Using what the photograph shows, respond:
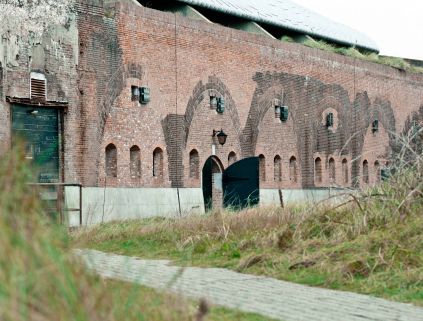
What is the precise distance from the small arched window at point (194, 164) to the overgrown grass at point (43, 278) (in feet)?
69.0

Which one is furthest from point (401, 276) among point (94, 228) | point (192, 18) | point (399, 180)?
point (192, 18)

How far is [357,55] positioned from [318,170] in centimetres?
614

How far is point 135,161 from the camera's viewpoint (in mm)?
23047

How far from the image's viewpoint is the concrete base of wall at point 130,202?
19886mm

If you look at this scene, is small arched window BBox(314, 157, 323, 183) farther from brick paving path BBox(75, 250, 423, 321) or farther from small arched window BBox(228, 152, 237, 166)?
brick paving path BBox(75, 250, 423, 321)

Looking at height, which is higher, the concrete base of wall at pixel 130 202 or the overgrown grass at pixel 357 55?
the overgrown grass at pixel 357 55

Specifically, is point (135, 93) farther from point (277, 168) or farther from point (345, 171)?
point (345, 171)

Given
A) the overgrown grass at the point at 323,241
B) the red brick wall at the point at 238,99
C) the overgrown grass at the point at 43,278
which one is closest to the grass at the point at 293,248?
the overgrown grass at the point at 323,241

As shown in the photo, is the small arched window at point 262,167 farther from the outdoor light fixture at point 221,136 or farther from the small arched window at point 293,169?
the outdoor light fixture at point 221,136

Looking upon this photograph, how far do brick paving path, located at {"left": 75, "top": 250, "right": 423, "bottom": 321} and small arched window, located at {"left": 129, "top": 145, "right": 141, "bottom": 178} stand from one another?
12.9 m

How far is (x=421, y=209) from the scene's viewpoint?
10820 millimetres

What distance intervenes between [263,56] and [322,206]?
1724 centimetres

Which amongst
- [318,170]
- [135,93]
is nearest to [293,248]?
[135,93]

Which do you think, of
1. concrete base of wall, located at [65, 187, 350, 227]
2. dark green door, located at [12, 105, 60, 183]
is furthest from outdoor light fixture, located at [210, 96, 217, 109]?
dark green door, located at [12, 105, 60, 183]
